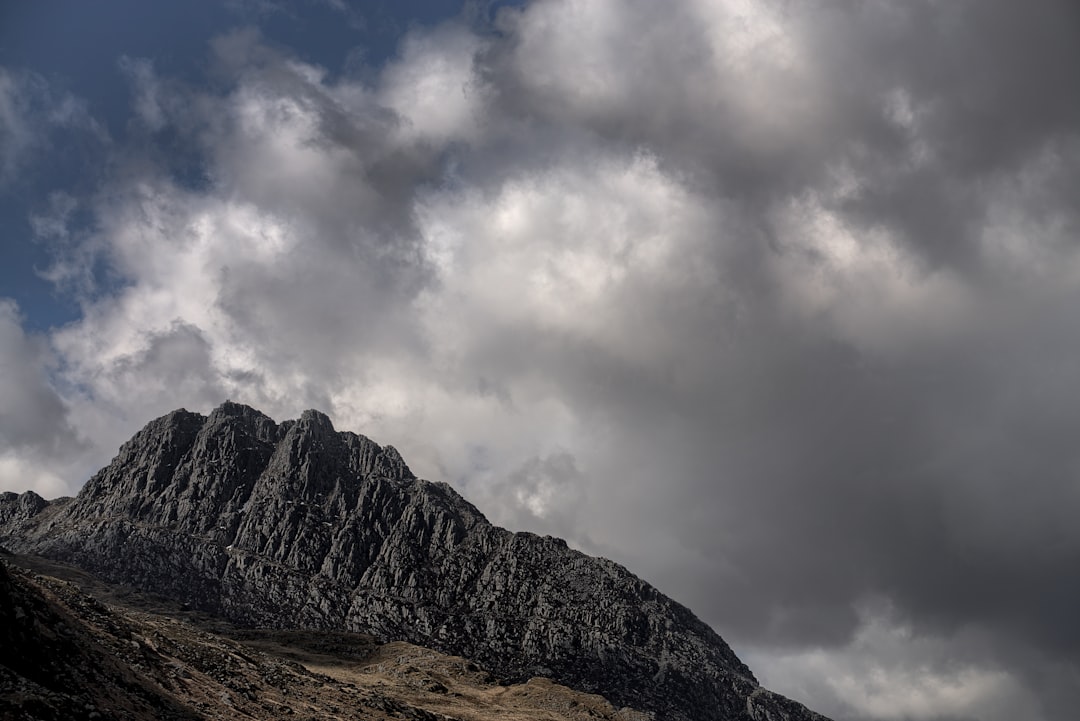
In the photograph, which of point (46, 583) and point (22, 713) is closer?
point (22, 713)

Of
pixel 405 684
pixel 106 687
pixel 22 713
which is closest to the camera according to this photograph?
pixel 22 713

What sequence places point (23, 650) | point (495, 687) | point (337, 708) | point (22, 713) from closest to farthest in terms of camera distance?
point (22, 713)
point (23, 650)
point (337, 708)
point (495, 687)

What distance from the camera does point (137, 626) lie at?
85.4 meters

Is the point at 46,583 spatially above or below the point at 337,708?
above

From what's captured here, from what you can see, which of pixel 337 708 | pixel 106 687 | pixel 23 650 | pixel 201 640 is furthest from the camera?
pixel 201 640

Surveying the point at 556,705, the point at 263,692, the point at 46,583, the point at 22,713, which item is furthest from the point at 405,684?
the point at 22,713

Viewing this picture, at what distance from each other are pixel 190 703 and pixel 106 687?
13195 millimetres

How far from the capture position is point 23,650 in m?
51.2

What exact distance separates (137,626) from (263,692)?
54.6ft

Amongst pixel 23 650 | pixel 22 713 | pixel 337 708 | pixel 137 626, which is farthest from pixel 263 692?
pixel 22 713

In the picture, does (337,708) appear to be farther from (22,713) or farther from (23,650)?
(22,713)

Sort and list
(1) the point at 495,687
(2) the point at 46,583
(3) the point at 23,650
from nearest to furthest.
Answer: (3) the point at 23,650 < (2) the point at 46,583 < (1) the point at 495,687

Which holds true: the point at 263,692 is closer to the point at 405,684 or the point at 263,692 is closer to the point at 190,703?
the point at 190,703

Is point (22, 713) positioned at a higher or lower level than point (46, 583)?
lower
